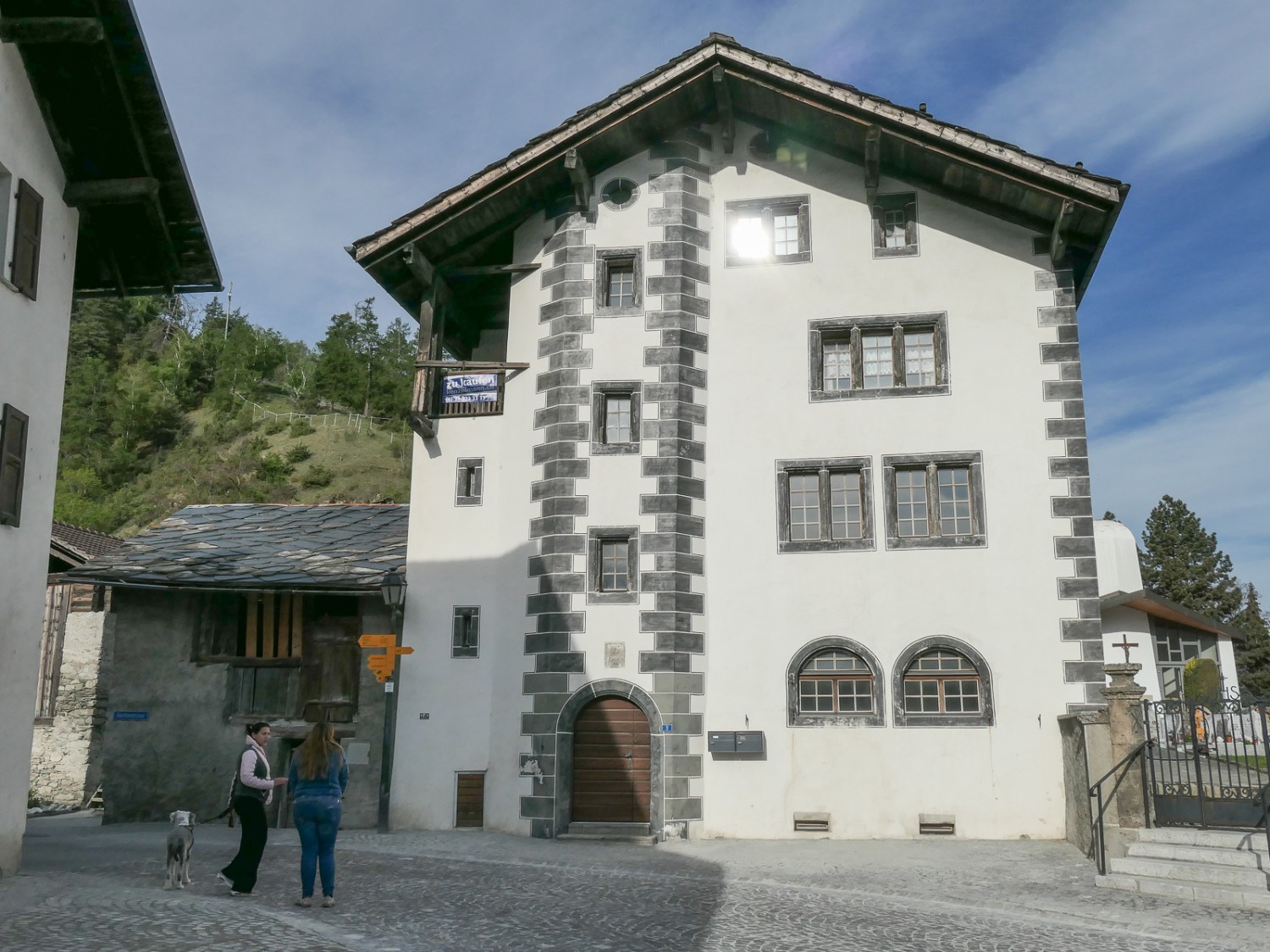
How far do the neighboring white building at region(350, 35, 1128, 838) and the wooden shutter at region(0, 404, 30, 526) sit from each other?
24.2 feet

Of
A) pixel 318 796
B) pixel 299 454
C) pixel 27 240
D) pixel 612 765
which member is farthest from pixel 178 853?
pixel 299 454

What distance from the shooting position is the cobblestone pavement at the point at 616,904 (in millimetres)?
9688

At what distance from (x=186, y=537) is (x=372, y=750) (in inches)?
244

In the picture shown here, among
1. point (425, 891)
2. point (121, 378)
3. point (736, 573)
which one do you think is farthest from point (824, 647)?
point (121, 378)

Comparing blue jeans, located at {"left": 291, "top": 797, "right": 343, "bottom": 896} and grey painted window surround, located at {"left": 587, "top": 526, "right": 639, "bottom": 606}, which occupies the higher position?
grey painted window surround, located at {"left": 587, "top": 526, "right": 639, "bottom": 606}

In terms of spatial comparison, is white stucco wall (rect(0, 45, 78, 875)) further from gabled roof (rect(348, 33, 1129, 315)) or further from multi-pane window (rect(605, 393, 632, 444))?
multi-pane window (rect(605, 393, 632, 444))

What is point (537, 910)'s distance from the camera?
441 inches

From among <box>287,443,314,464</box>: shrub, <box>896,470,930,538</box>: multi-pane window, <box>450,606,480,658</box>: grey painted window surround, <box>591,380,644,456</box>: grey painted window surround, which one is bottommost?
<box>450,606,480,658</box>: grey painted window surround

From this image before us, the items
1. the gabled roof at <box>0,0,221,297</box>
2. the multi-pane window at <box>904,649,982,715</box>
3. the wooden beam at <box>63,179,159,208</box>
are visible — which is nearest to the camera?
the gabled roof at <box>0,0,221,297</box>

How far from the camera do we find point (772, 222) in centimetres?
1977

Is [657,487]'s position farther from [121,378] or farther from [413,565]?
[121,378]

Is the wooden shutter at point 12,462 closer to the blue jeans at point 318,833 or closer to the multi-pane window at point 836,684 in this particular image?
the blue jeans at point 318,833

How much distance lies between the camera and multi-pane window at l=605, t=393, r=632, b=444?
19031 millimetres

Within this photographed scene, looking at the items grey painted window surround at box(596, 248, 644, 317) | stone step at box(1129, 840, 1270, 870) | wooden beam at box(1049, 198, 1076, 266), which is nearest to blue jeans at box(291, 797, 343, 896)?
stone step at box(1129, 840, 1270, 870)
